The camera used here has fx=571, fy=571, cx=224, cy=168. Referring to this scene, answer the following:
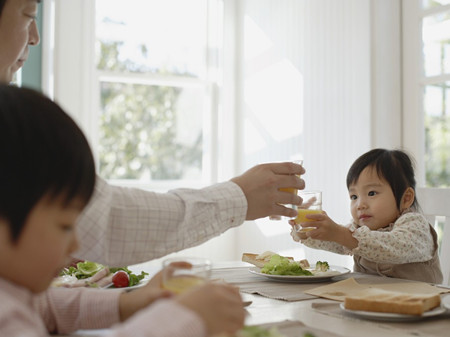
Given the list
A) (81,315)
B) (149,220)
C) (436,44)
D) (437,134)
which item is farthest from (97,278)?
(436,44)

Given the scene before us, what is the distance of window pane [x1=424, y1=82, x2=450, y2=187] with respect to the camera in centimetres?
314

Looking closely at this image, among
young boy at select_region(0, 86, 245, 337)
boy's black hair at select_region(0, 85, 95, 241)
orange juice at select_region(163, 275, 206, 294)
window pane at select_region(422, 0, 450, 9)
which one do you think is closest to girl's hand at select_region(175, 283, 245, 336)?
young boy at select_region(0, 86, 245, 337)

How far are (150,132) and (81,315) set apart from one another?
351cm

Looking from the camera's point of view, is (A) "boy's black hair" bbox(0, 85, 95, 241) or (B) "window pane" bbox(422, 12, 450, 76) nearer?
(A) "boy's black hair" bbox(0, 85, 95, 241)

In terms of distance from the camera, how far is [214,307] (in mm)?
725

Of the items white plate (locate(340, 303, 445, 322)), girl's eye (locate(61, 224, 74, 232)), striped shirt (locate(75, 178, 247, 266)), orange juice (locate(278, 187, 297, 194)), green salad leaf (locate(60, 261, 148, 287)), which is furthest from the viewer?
green salad leaf (locate(60, 261, 148, 287))

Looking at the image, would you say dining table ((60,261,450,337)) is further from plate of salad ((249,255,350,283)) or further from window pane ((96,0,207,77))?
window pane ((96,0,207,77))

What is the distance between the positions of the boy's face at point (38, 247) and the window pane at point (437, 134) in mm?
2760

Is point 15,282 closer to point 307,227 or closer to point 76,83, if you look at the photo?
point 307,227

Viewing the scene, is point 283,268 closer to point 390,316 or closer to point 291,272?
point 291,272

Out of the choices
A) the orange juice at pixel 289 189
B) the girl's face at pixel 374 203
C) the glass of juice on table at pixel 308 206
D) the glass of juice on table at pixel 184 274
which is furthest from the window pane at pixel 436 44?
the glass of juice on table at pixel 184 274

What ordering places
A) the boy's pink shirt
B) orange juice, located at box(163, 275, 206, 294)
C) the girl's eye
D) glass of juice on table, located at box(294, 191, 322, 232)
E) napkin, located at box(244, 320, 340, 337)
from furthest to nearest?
glass of juice on table, located at box(294, 191, 322, 232)
napkin, located at box(244, 320, 340, 337)
orange juice, located at box(163, 275, 206, 294)
the girl's eye
the boy's pink shirt

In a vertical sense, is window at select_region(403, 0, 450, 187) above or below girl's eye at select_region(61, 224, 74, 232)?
above

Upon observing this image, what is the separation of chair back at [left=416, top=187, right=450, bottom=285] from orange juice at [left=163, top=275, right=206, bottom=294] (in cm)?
130
